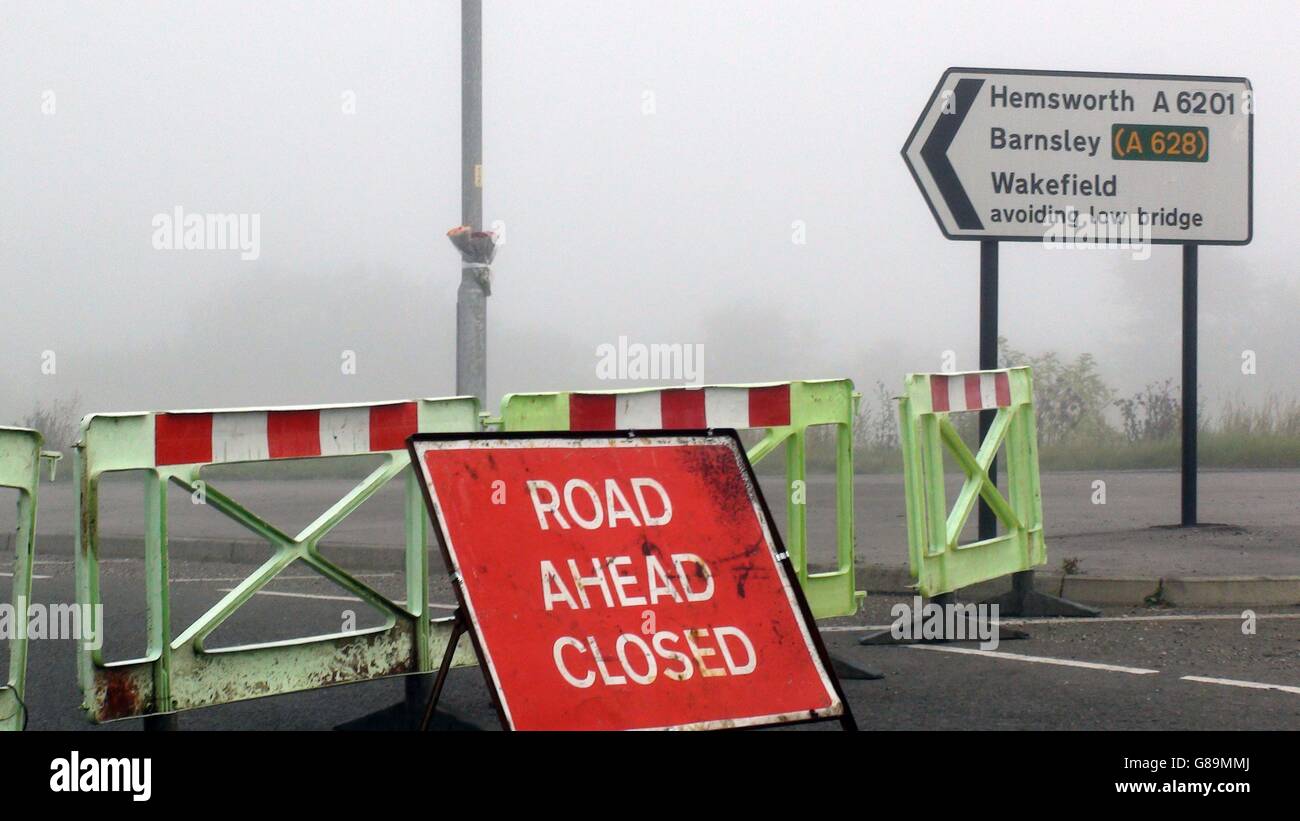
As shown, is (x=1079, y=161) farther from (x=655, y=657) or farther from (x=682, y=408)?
(x=655, y=657)

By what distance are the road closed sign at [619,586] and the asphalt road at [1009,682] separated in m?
1.54

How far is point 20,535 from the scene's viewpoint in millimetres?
4699

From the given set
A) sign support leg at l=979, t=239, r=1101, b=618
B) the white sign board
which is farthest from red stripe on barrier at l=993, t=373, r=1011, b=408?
the white sign board

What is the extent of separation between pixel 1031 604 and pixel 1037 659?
1380 millimetres

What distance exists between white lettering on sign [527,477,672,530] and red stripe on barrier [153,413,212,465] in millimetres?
1562

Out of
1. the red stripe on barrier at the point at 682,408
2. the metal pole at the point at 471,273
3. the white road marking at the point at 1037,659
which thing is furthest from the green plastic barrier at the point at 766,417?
the metal pole at the point at 471,273

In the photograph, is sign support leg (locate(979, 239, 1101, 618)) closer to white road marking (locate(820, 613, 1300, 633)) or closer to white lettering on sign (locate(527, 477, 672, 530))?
white road marking (locate(820, 613, 1300, 633))

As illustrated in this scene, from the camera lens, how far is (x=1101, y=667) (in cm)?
659

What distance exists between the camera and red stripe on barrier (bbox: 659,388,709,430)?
20.4 ft

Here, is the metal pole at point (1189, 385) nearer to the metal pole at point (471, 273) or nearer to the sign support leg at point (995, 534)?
the sign support leg at point (995, 534)

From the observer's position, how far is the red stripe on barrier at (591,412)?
19.7 ft
